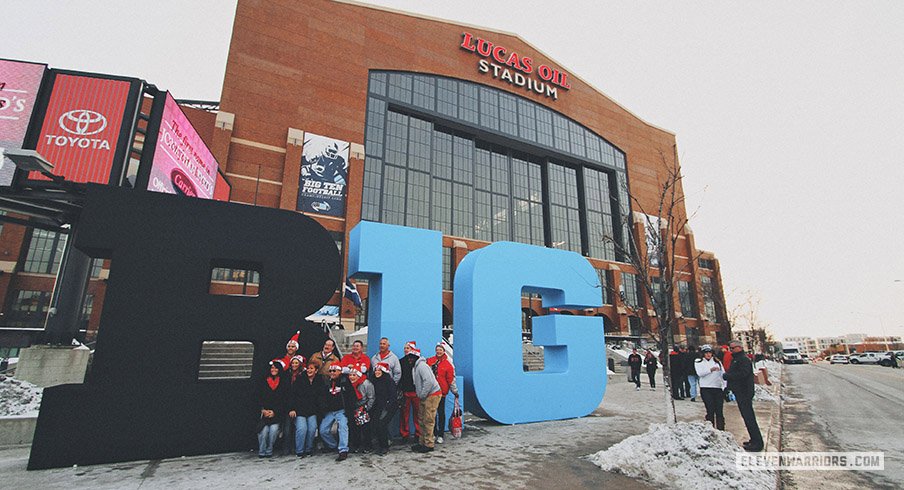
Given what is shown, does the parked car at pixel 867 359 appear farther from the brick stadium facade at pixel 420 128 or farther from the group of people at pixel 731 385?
the group of people at pixel 731 385

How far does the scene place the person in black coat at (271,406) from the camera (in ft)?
18.2

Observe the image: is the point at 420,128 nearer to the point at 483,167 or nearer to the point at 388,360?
the point at 483,167

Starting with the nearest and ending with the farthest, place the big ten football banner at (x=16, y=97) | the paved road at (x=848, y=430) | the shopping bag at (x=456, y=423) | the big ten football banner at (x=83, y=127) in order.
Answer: the paved road at (x=848, y=430) → the shopping bag at (x=456, y=423) → the big ten football banner at (x=16, y=97) → the big ten football banner at (x=83, y=127)

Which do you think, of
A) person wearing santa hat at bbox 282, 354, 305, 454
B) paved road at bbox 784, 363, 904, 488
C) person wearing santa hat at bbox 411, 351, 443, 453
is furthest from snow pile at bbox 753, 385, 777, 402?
person wearing santa hat at bbox 282, 354, 305, 454

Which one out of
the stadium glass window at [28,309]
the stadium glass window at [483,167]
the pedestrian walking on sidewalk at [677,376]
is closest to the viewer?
A: the pedestrian walking on sidewalk at [677,376]

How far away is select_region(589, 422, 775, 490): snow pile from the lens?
4.32 m

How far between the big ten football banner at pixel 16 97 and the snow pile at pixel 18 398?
16.6 feet

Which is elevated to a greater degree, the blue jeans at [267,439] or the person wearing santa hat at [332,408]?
the person wearing santa hat at [332,408]

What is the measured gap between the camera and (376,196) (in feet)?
104

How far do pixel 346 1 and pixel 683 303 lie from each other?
1883 inches

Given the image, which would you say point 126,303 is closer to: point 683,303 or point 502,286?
point 502,286

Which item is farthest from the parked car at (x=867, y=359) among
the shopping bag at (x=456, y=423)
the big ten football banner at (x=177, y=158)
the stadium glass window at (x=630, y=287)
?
the big ten football banner at (x=177, y=158)

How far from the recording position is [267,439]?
18.3ft

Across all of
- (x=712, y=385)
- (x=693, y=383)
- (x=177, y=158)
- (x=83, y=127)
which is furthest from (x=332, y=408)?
(x=693, y=383)
